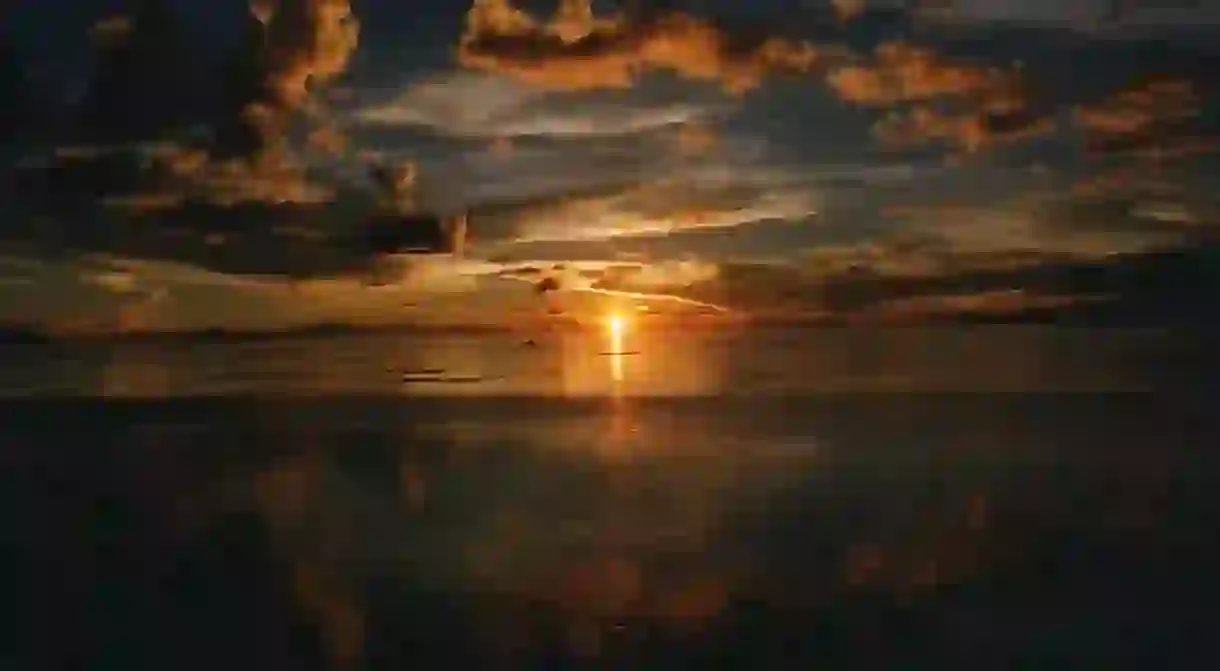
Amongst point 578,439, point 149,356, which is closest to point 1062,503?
point 578,439

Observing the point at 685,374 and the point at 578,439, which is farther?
the point at 685,374

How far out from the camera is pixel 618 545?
762 inches

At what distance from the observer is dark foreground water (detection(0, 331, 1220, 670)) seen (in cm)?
1360

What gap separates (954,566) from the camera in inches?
691

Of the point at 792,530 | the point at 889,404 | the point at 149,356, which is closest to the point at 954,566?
the point at 792,530

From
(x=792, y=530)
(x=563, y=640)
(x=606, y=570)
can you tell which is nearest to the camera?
(x=563, y=640)

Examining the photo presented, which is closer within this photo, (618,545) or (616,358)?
(618,545)

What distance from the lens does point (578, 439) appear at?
4325 cm

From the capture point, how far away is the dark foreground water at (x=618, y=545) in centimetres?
1360

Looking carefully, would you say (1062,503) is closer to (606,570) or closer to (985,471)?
(985,471)

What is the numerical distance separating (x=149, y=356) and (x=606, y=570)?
96.0m

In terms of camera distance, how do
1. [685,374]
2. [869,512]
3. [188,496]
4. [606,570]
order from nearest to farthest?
[606,570], [869,512], [188,496], [685,374]

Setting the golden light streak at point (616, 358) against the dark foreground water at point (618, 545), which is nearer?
the dark foreground water at point (618, 545)

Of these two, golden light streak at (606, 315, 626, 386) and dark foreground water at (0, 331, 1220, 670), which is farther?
golden light streak at (606, 315, 626, 386)
